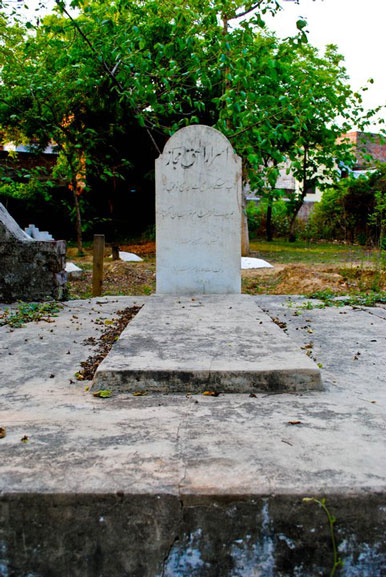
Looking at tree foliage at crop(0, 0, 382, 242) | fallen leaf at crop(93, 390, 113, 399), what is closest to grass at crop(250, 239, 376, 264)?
tree foliage at crop(0, 0, 382, 242)

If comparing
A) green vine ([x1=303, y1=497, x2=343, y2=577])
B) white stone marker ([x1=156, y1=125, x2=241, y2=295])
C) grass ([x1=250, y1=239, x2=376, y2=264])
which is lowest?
grass ([x1=250, y1=239, x2=376, y2=264])

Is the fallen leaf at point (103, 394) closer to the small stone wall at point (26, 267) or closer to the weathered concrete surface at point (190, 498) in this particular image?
the weathered concrete surface at point (190, 498)

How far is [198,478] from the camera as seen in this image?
1542 mm

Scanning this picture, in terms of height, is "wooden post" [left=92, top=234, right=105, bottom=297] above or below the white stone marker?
below

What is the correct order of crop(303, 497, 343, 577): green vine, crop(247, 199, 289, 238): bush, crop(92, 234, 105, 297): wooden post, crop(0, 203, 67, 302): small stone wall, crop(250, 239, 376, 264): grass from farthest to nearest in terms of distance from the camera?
crop(247, 199, 289, 238): bush → crop(250, 239, 376, 264): grass → crop(92, 234, 105, 297): wooden post → crop(0, 203, 67, 302): small stone wall → crop(303, 497, 343, 577): green vine

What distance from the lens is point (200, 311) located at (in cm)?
425

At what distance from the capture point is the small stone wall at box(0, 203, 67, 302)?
5.26 m

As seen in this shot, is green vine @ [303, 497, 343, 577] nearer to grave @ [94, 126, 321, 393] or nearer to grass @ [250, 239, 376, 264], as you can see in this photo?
grave @ [94, 126, 321, 393]

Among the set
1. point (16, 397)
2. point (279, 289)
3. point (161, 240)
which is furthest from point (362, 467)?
point (279, 289)

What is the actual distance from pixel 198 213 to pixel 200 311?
1.58 m

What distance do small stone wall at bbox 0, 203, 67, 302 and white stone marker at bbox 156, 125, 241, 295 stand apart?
1165mm

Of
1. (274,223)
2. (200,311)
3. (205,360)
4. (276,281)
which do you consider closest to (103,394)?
(205,360)

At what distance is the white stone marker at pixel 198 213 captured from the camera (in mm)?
5418

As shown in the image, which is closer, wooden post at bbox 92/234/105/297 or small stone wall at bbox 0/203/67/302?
small stone wall at bbox 0/203/67/302
